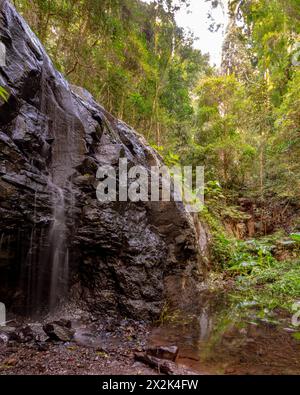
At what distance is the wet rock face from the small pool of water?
19.6 inches

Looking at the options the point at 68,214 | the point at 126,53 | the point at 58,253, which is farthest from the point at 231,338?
the point at 126,53

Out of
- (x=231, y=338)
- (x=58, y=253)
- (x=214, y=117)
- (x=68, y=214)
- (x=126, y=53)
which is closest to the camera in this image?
(x=231, y=338)

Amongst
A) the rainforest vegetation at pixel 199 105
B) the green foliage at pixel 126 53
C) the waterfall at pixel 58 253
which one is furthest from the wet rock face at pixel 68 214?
the green foliage at pixel 126 53

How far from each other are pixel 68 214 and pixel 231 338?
2931 mm

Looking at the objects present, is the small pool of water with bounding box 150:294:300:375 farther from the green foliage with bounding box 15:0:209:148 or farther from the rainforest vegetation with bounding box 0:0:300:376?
the green foliage with bounding box 15:0:209:148

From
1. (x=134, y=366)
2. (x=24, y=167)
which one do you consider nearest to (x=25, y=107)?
(x=24, y=167)

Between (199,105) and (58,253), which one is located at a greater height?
(199,105)

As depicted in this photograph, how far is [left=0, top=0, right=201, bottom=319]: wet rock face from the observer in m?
4.12

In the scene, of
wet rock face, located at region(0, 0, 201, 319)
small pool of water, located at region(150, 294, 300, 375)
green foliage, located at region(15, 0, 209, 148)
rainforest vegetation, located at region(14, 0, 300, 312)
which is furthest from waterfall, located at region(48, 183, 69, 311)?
green foliage, located at region(15, 0, 209, 148)

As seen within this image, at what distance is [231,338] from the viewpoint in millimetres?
3779

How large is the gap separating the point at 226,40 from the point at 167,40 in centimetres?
804

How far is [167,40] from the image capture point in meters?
10.5

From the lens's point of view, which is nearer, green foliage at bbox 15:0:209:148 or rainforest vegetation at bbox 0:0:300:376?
rainforest vegetation at bbox 0:0:300:376

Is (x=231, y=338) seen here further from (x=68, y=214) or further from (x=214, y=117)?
(x=214, y=117)
